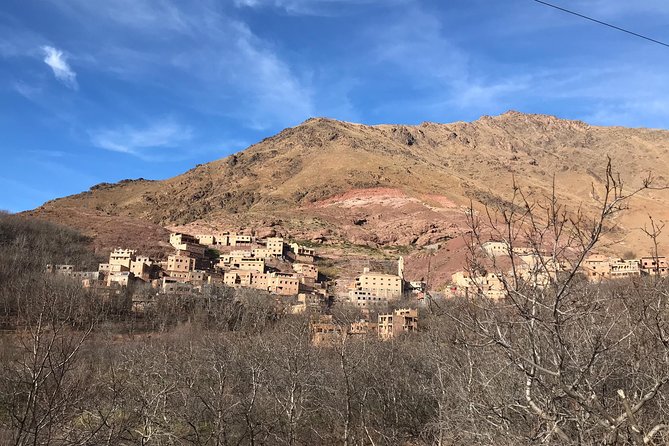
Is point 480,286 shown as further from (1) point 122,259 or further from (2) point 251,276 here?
(1) point 122,259

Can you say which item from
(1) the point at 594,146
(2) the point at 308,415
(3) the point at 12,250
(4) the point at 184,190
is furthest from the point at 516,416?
(1) the point at 594,146

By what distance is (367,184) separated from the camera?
100438mm

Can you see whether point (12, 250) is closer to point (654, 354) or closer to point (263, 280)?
point (263, 280)

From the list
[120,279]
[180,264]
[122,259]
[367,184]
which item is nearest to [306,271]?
[180,264]

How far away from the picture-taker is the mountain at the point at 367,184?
268 feet

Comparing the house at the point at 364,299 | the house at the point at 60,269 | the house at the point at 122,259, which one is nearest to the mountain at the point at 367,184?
the house at the point at 122,259

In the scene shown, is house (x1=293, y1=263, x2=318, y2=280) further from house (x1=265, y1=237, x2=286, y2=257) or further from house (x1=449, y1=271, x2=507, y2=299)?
house (x1=449, y1=271, x2=507, y2=299)

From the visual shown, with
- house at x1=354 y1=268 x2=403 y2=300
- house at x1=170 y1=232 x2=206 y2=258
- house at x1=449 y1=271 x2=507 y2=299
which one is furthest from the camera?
house at x1=170 y1=232 x2=206 y2=258

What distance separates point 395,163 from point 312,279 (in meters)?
59.8

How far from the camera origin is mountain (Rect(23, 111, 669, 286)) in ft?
268

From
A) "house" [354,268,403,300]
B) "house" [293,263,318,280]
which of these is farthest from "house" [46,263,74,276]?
"house" [354,268,403,300]

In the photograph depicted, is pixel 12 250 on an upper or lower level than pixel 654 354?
upper

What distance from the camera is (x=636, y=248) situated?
256 feet

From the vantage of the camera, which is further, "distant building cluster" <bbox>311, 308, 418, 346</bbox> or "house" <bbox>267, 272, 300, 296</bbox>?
"house" <bbox>267, 272, 300, 296</bbox>
